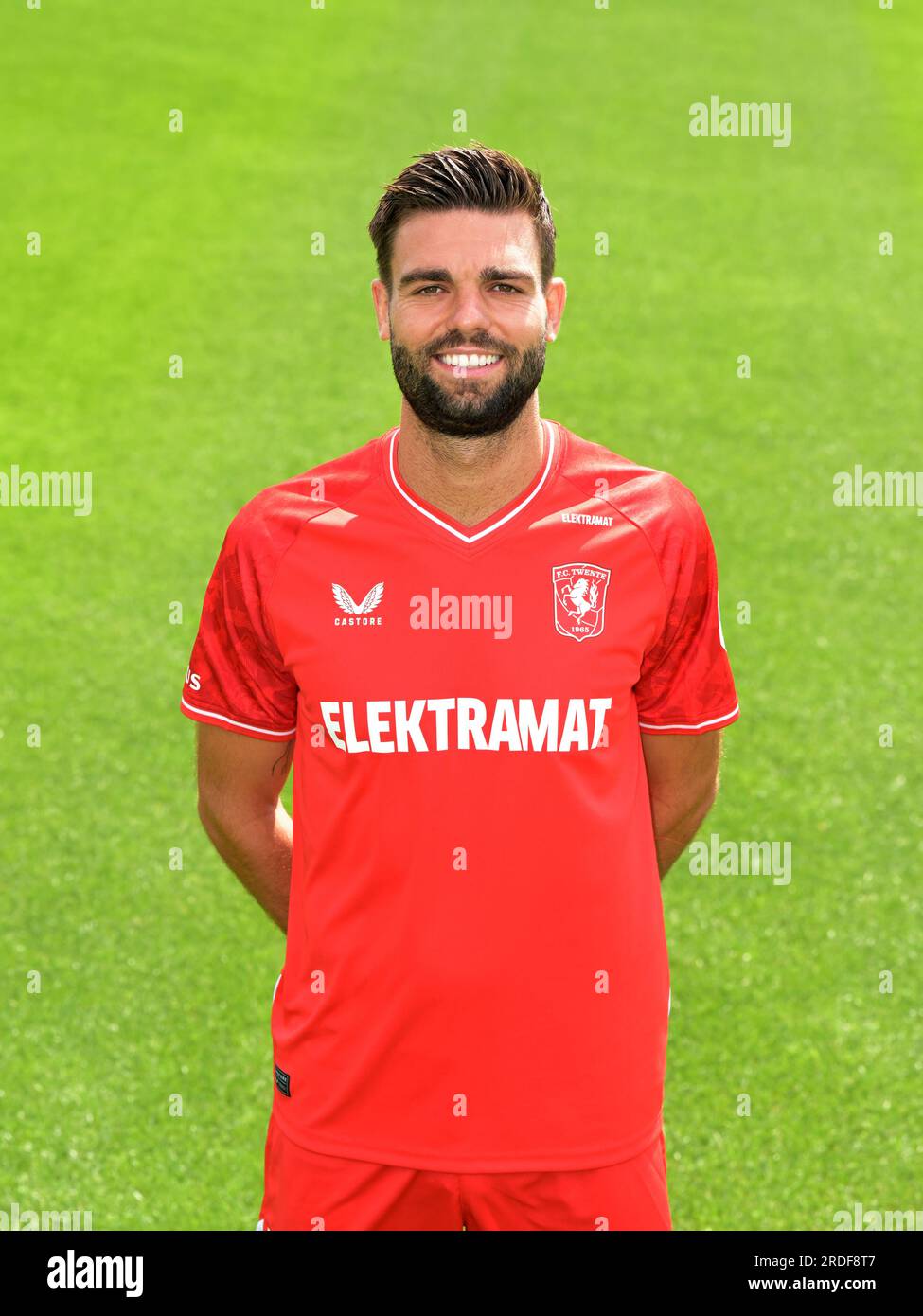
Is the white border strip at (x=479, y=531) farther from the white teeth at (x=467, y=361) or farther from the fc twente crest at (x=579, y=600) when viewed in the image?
the white teeth at (x=467, y=361)

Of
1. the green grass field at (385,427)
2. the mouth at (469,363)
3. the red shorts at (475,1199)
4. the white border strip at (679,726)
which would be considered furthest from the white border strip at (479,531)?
the green grass field at (385,427)

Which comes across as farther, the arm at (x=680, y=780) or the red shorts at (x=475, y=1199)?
the arm at (x=680, y=780)

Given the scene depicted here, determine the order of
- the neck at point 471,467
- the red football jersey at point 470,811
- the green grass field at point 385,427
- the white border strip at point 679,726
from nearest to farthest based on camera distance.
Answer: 1. the red football jersey at point 470,811
2. the neck at point 471,467
3. the white border strip at point 679,726
4. the green grass field at point 385,427

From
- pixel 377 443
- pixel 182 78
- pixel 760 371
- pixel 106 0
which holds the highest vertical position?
pixel 106 0

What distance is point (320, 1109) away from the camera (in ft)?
9.93

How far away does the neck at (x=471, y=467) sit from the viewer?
3039 mm

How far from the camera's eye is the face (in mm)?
2953

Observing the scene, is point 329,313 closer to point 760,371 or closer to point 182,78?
point 760,371

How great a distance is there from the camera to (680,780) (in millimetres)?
3377

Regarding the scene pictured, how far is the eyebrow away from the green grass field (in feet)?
9.45
